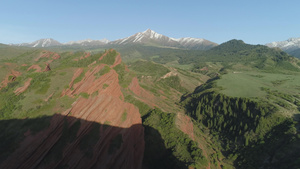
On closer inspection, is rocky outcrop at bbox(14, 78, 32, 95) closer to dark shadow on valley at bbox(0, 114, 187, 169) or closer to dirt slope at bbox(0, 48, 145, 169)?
dark shadow on valley at bbox(0, 114, 187, 169)

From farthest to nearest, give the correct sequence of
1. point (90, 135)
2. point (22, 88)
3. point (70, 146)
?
point (22, 88)
point (90, 135)
point (70, 146)

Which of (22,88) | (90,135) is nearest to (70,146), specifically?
(90,135)

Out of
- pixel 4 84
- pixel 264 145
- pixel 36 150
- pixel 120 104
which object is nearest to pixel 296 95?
pixel 264 145

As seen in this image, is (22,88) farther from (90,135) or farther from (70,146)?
(90,135)

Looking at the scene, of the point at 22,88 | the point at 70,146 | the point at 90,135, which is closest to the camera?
the point at 70,146

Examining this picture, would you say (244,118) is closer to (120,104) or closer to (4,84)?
(120,104)

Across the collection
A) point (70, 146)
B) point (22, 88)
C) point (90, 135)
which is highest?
point (22, 88)

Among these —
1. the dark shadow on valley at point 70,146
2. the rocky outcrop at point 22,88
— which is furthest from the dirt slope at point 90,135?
the rocky outcrop at point 22,88

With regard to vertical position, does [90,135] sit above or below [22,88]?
below
